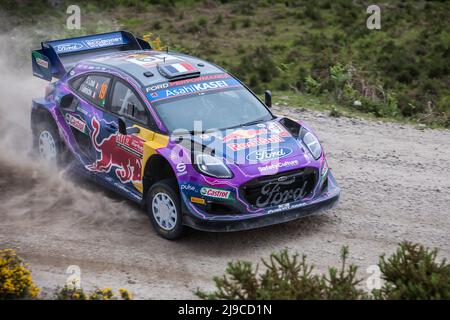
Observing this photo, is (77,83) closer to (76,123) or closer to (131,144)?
(76,123)

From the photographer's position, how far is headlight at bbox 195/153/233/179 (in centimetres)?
838

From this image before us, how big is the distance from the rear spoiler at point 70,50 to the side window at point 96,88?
853 mm

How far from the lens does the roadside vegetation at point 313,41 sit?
52.3 feet

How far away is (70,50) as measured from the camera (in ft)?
38.2

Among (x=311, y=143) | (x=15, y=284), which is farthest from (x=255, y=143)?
(x=15, y=284)

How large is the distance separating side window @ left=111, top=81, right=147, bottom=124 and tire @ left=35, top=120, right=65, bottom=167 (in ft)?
4.50

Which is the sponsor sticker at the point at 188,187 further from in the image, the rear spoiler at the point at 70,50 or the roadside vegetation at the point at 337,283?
the rear spoiler at the point at 70,50

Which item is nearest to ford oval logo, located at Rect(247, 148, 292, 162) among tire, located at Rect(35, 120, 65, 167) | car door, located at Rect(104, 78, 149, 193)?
car door, located at Rect(104, 78, 149, 193)

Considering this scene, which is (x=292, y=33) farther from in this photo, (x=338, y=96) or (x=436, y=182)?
(x=436, y=182)

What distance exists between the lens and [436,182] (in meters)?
→ 10.6

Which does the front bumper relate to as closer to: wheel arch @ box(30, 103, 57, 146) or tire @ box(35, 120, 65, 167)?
tire @ box(35, 120, 65, 167)

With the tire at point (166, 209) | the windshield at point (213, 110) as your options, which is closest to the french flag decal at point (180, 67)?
the windshield at point (213, 110)
